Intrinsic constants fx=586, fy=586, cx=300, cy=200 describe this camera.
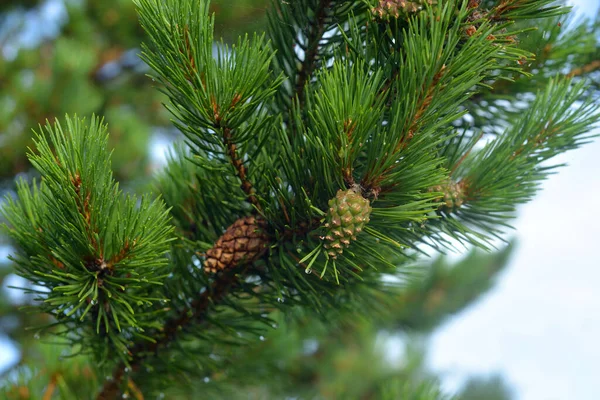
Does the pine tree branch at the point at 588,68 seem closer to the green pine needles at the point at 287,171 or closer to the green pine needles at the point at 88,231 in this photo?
the green pine needles at the point at 287,171

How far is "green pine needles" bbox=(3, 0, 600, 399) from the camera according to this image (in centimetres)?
40

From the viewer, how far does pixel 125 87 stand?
226 cm

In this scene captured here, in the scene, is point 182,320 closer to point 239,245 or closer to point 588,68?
point 239,245

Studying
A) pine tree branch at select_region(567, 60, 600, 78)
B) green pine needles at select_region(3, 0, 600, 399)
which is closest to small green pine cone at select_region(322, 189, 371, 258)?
green pine needles at select_region(3, 0, 600, 399)

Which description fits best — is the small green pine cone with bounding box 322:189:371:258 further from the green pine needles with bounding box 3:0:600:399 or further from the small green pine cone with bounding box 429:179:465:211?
the small green pine cone with bounding box 429:179:465:211

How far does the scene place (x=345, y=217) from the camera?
0.40 meters

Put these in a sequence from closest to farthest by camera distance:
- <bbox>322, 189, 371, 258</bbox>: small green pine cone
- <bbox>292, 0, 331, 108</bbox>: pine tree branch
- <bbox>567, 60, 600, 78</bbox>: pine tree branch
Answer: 1. <bbox>322, 189, 371, 258</bbox>: small green pine cone
2. <bbox>292, 0, 331, 108</bbox>: pine tree branch
3. <bbox>567, 60, 600, 78</bbox>: pine tree branch

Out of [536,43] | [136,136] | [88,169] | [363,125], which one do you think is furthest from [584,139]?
A: [136,136]

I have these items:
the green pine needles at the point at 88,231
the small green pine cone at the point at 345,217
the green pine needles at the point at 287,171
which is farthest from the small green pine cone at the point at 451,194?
the green pine needles at the point at 88,231

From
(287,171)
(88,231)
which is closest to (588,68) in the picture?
(287,171)

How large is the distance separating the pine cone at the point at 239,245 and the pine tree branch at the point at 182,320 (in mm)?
26

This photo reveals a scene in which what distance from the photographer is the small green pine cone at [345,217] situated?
398mm

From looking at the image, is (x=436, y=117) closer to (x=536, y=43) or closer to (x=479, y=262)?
(x=536, y=43)

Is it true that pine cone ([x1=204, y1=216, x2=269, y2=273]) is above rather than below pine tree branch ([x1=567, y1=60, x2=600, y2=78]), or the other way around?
below
